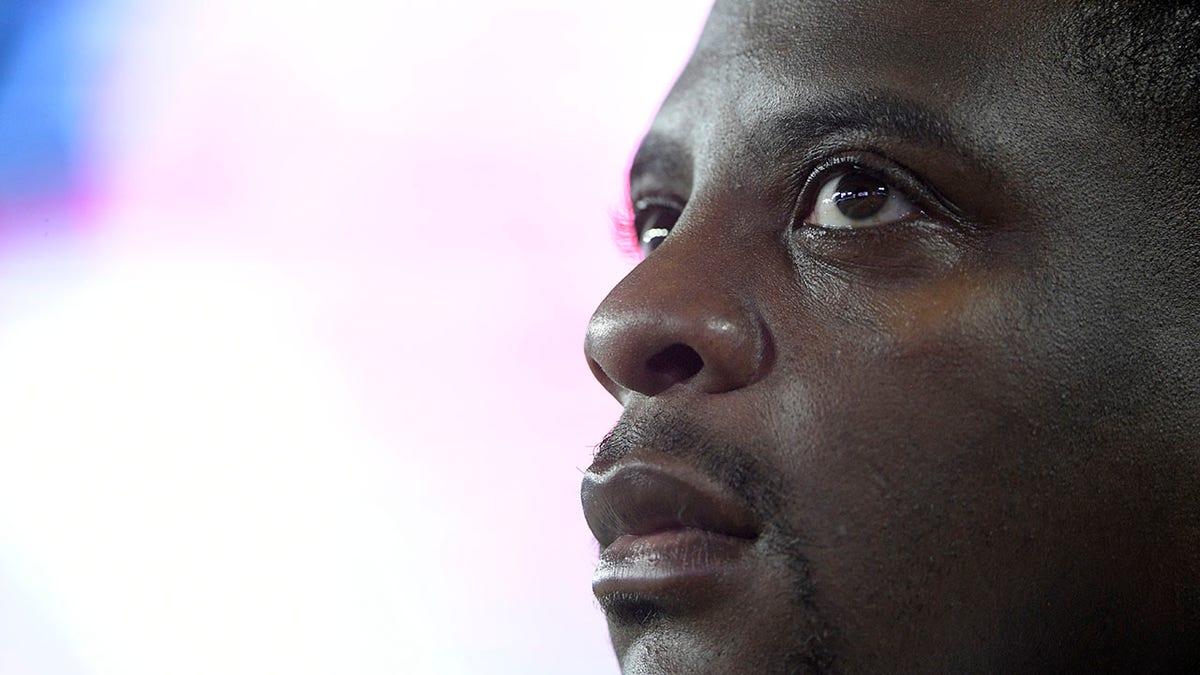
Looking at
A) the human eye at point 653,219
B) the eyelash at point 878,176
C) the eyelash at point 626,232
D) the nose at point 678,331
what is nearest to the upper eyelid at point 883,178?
the eyelash at point 878,176

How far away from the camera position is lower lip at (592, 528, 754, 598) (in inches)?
41.9

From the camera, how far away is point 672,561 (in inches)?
42.6

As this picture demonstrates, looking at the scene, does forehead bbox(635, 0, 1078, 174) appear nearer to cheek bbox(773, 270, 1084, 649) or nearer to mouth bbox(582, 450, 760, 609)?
cheek bbox(773, 270, 1084, 649)

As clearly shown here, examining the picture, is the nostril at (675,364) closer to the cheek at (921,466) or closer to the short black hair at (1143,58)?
the cheek at (921,466)

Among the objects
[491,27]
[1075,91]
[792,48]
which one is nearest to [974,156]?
[1075,91]

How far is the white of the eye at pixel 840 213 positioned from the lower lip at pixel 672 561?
30 centimetres

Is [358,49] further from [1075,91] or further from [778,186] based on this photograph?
[1075,91]

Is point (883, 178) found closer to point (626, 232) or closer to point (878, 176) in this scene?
point (878, 176)

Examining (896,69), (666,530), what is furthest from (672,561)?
(896,69)

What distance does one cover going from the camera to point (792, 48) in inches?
49.3

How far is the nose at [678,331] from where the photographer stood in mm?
1101

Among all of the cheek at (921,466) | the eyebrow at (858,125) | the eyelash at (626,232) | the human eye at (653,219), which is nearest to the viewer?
the cheek at (921,466)

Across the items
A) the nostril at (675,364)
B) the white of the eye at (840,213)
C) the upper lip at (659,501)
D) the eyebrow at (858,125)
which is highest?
the eyebrow at (858,125)

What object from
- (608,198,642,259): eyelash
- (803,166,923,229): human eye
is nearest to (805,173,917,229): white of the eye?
(803,166,923,229): human eye
